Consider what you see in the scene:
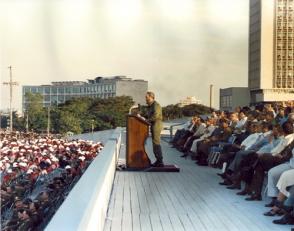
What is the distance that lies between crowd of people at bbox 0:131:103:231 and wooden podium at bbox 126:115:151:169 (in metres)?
1.91

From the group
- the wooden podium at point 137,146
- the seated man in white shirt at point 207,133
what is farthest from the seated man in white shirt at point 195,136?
the wooden podium at point 137,146

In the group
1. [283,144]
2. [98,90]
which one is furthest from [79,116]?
[283,144]

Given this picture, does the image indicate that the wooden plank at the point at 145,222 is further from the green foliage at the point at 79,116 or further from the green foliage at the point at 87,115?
the green foliage at the point at 87,115

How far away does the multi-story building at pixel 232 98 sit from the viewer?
5056 centimetres

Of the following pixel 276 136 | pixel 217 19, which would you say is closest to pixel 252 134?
pixel 276 136

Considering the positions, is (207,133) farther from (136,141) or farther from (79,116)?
(79,116)

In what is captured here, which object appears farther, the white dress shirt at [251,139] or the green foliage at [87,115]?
the green foliage at [87,115]

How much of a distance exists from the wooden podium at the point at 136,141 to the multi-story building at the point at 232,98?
126 feet

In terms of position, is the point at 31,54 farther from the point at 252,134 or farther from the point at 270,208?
the point at 252,134

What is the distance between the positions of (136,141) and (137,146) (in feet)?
0.33

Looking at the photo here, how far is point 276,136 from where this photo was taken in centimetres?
770

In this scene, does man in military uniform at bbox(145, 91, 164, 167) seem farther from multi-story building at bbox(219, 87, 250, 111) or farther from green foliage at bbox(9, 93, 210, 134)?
green foliage at bbox(9, 93, 210, 134)

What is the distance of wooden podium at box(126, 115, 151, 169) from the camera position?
1085 cm

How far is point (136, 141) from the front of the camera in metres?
11.0
